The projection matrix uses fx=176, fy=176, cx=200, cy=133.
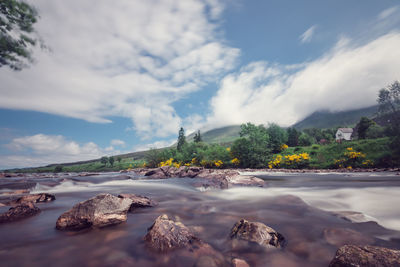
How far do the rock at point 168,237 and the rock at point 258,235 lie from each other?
0.72 meters

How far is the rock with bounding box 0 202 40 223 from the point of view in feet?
12.5

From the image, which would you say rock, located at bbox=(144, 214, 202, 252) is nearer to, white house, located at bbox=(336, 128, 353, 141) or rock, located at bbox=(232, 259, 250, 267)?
rock, located at bbox=(232, 259, 250, 267)

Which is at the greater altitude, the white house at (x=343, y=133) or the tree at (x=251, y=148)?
the white house at (x=343, y=133)

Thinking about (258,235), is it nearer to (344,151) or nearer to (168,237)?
(168,237)

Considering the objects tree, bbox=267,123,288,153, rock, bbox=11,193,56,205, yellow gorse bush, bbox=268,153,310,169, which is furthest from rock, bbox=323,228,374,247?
tree, bbox=267,123,288,153

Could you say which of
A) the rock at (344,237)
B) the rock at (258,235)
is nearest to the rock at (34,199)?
the rock at (258,235)

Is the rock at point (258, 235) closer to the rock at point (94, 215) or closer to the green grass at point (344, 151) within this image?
the rock at point (94, 215)

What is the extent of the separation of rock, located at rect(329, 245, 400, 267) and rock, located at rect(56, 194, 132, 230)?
3.75m

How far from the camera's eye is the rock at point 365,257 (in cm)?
192

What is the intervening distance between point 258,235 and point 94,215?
3068 millimetres

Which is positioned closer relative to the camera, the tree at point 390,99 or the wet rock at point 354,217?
the wet rock at point 354,217

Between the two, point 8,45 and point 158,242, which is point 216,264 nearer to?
point 158,242

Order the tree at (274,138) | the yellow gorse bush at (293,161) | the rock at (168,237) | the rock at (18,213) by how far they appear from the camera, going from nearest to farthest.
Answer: the rock at (168,237), the rock at (18,213), the yellow gorse bush at (293,161), the tree at (274,138)

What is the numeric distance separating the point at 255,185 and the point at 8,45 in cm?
2250
